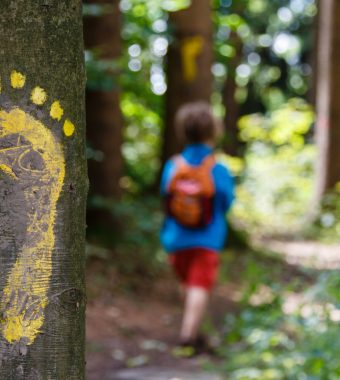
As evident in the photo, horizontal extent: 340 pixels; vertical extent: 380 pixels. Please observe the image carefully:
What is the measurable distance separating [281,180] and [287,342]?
14452 mm

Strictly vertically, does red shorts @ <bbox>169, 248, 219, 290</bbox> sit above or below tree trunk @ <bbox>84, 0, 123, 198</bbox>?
below

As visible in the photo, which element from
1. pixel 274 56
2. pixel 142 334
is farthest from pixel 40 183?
pixel 274 56

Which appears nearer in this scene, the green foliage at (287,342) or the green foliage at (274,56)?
the green foliage at (287,342)

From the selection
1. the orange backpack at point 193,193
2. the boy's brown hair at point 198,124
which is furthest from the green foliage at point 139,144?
the orange backpack at point 193,193

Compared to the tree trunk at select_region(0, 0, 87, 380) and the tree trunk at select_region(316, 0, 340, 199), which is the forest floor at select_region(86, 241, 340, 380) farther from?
the tree trunk at select_region(316, 0, 340, 199)

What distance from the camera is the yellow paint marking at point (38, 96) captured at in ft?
7.03

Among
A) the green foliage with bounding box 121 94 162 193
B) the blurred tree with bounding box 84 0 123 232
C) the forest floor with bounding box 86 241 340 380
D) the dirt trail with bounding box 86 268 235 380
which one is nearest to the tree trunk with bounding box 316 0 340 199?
the green foliage with bounding box 121 94 162 193

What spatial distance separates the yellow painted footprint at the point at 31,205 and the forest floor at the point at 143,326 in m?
3.00

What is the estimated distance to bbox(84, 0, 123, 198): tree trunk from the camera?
8859 millimetres

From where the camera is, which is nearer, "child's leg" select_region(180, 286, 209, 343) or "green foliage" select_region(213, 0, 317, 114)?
"child's leg" select_region(180, 286, 209, 343)

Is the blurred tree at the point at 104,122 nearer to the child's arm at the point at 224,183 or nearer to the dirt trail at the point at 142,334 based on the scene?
the dirt trail at the point at 142,334

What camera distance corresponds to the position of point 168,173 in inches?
234

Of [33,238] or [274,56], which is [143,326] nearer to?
[33,238]

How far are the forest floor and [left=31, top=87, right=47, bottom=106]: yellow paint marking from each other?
3257 mm
